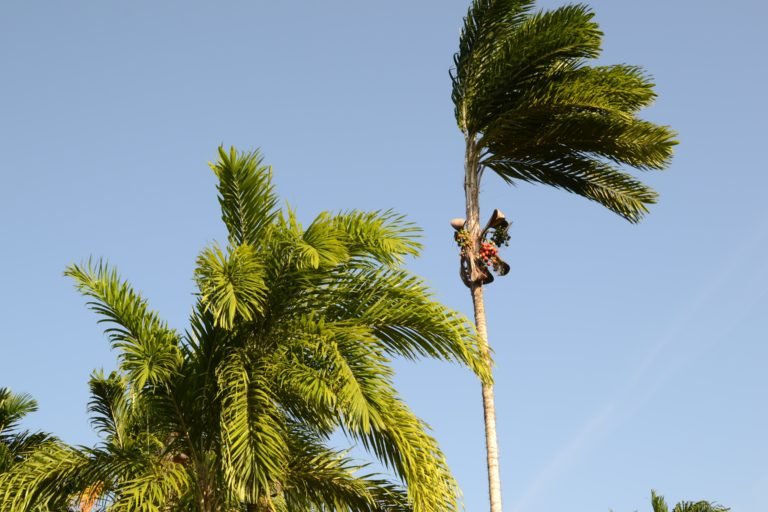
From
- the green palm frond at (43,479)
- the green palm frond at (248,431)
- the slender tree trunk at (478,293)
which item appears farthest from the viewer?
the slender tree trunk at (478,293)

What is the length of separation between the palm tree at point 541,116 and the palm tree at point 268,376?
4.21 meters

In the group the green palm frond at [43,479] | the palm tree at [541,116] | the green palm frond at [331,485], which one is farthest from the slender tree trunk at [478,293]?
the green palm frond at [43,479]

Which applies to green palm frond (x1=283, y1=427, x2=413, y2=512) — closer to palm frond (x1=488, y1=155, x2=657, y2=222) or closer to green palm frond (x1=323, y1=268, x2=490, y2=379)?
green palm frond (x1=323, y1=268, x2=490, y2=379)

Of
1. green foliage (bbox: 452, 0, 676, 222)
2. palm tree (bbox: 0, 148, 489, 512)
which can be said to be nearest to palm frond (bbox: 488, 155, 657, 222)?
green foliage (bbox: 452, 0, 676, 222)

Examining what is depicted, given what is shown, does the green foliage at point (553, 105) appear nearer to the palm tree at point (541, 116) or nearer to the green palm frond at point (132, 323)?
the palm tree at point (541, 116)

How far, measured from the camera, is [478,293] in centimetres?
1509

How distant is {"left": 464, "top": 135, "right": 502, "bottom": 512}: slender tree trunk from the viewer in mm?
13828

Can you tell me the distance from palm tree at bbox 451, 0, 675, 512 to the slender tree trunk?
17mm

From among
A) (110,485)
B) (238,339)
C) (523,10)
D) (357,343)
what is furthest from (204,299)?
(523,10)

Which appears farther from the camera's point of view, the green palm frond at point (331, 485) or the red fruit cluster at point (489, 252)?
the red fruit cluster at point (489, 252)

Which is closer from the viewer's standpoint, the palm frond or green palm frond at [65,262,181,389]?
green palm frond at [65,262,181,389]

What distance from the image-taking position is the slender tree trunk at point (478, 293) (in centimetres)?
1383

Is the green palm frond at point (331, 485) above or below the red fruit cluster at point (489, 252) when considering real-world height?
below

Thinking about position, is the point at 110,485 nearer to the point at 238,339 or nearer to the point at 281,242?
→ the point at 238,339
